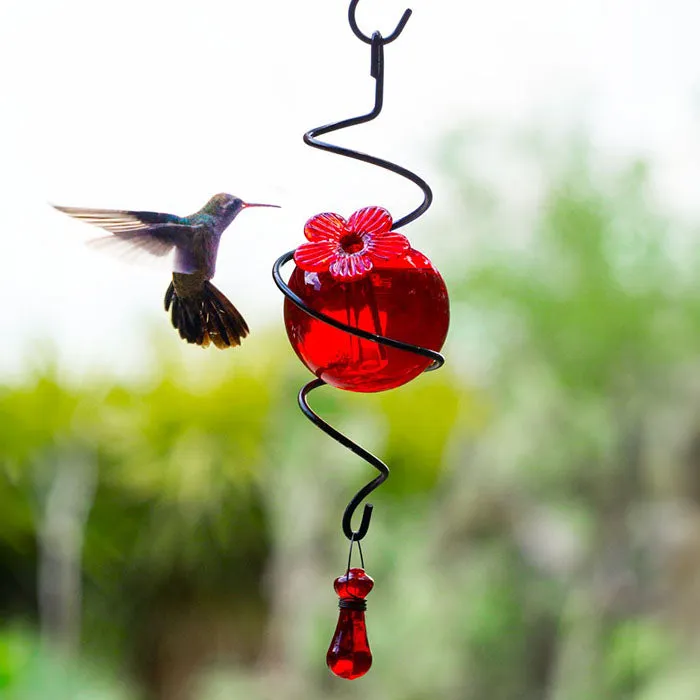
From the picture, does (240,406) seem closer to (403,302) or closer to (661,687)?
(661,687)

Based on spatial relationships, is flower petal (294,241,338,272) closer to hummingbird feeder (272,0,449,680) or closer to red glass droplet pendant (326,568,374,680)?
hummingbird feeder (272,0,449,680)

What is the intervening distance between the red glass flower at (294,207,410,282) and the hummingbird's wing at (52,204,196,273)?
0.10 m

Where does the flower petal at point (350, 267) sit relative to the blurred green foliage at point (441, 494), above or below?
above

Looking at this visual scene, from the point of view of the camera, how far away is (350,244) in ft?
2.02

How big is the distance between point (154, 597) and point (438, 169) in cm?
200

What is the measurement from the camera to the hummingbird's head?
679 mm

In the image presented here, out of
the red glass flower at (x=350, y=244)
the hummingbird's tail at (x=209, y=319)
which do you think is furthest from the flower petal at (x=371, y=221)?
the hummingbird's tail at (x=209, y=319)

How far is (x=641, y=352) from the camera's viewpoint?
346 centimetres

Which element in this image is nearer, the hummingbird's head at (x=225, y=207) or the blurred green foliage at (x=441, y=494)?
the hummingbird's head at (x=225, y=207)

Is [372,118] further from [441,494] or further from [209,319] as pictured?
[441,494]

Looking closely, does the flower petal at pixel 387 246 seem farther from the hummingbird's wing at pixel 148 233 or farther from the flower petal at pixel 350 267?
the hummingbird's wing at pixel 148 233

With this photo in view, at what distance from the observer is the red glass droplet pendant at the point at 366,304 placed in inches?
23.1

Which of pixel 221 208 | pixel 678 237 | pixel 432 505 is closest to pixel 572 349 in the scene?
pixel 678 237

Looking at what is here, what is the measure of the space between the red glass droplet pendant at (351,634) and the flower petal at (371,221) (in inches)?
8.6
